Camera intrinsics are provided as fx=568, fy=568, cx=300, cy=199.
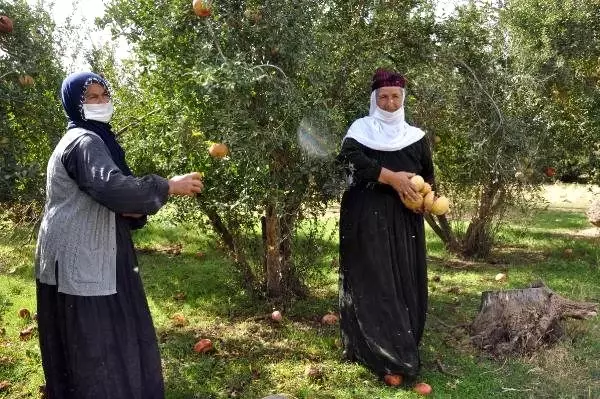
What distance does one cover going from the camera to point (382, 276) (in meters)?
4.10

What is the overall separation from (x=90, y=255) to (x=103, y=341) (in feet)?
1.51

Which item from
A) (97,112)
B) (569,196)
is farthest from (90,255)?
(569,196)

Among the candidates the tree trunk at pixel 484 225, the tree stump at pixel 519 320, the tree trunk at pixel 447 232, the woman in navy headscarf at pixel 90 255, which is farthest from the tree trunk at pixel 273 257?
the tree trunk at pixel 484 225

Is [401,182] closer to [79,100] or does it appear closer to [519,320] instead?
[519,320]

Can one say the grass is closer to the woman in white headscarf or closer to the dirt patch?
the woman in white headscarf

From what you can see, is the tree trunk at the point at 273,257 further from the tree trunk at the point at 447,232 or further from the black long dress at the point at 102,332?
the tree trunk at the point at 447,232

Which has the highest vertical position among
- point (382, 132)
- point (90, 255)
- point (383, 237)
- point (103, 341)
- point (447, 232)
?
point (382, 132)

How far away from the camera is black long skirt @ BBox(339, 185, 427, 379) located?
13.5ft

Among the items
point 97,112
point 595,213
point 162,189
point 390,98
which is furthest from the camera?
point 595,213

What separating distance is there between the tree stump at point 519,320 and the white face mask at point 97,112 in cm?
362

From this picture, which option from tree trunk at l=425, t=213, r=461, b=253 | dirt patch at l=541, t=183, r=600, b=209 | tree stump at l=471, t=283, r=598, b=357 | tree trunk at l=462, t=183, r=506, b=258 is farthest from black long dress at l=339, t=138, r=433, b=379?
dirt patch at l=541, t=183, r=600, b=209

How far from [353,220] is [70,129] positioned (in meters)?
2.07

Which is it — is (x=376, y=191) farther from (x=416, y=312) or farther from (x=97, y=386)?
(x=97, y=386)

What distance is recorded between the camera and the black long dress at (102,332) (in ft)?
9.38
